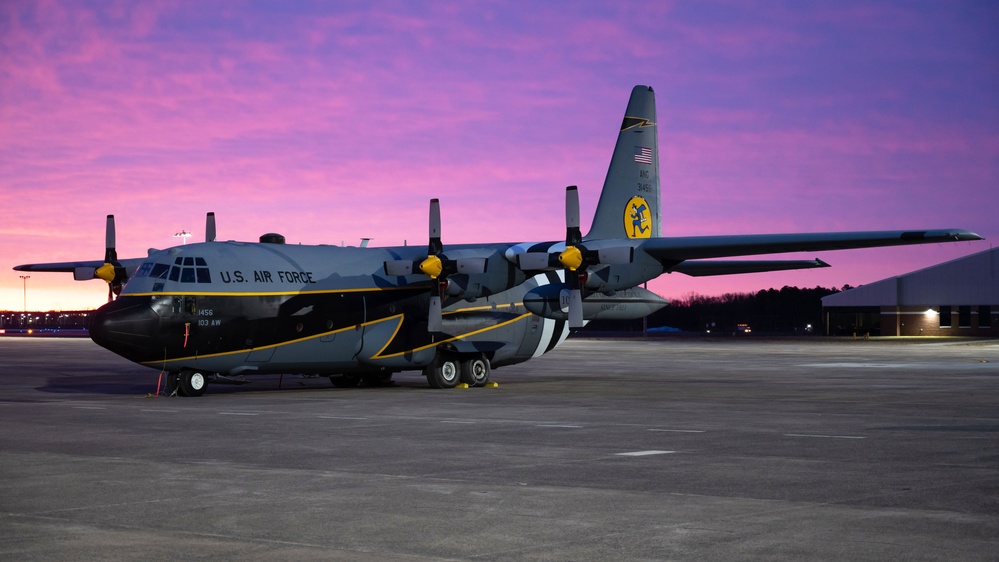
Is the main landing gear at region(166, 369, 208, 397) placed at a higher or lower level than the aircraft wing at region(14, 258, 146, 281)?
lower

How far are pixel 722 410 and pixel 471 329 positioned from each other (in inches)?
449

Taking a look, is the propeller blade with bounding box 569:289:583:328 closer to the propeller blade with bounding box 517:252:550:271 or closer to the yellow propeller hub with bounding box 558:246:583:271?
the yellow propeller hub with bounding box 558:246:583:271

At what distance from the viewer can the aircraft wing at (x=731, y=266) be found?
3600 centimetres

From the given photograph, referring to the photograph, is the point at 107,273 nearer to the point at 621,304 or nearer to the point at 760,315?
the point at 621,304

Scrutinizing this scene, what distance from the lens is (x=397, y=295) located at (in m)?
31.4

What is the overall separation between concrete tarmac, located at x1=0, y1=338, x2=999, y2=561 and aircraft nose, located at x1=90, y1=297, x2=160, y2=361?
131cm

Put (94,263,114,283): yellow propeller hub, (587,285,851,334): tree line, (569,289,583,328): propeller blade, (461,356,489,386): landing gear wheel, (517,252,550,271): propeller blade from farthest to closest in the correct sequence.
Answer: (587,285,851,334): tree line < (94,263,114,283): yellow propeller hub < (461,356,489,386): landing gear wheel < (517,252,550,271): propeller blade < (569,289,583,328): propeller blade

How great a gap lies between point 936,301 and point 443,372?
84.8m

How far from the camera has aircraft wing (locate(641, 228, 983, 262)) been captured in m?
28.4

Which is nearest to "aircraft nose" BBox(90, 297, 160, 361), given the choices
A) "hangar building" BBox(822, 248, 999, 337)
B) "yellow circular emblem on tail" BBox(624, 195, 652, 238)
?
"yellow circular emblem on tail" BBox(624, 195, 652, 238)

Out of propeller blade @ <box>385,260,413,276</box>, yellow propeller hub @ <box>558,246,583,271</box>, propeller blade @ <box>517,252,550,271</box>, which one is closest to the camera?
yellow propeller hub @ <box>558,246,583,271</box>

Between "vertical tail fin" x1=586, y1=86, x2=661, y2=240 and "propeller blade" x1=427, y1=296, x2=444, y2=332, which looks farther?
"vertical tail fin" x1=586, y1=86, x2=661, y2=240

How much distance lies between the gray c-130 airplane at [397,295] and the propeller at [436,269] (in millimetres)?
39

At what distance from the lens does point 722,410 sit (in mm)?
22672
